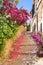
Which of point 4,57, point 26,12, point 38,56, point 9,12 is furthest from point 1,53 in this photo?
point 26,12

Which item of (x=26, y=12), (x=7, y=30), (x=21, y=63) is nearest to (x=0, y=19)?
(x=7, y=30)

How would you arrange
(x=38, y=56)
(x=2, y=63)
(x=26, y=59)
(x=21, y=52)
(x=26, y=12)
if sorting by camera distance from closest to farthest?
(x=2, y=63)
(x=26, y=59)
(x=38, y=56)
(x=21, y=52)
(x=26, y=12)

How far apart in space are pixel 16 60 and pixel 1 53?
0.69 meters

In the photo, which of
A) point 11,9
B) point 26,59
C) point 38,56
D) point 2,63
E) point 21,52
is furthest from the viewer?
point 11,9

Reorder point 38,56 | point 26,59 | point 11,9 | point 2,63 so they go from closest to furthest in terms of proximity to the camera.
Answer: point 2,63, point 26,59, point 38,56, point 11,9

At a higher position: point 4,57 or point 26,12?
point 26,12

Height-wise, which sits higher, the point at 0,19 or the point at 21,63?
the point at 0,19

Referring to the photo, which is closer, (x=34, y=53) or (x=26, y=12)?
(x=34, y=53)

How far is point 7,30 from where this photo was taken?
10.7 metres

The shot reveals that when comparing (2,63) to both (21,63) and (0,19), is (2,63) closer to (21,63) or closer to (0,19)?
(21,63)

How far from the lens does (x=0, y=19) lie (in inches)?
414

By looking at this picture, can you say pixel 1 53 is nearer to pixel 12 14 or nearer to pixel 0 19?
pixel 0 19

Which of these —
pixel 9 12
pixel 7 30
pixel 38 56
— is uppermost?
pixel 9 12

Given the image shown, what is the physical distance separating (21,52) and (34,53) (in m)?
0.70
